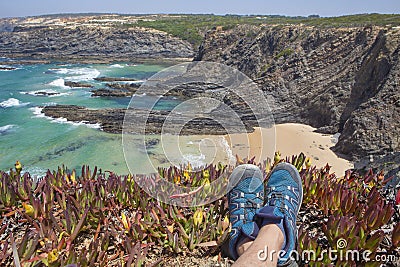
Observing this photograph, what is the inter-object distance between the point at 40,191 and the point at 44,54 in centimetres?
5850

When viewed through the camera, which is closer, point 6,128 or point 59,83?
point 6,128

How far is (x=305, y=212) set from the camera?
9.59 ft

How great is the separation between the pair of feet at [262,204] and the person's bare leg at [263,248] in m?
0.04

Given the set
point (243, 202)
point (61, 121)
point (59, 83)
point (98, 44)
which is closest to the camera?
→ point (243, 202)

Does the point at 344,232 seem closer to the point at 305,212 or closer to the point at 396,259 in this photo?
the point at 396,259

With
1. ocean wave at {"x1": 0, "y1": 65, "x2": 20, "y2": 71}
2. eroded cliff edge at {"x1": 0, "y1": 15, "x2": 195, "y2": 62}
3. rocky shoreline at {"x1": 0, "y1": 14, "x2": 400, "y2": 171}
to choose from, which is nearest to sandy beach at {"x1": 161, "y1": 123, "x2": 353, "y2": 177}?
rocky shoreline at {"x1": 0, "y1": 14, "x2": 400, "y2": 171}

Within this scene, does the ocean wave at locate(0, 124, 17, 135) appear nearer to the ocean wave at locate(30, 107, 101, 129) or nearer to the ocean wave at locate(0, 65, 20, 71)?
the ocean wave at locate(30, 107, 101, 129)

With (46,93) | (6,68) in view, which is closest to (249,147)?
(46,93)

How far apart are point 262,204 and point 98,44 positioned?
206ft

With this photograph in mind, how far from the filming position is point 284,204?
257 centimetres

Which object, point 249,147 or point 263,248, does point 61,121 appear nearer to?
point 249,147

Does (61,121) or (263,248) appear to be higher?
(263,248)

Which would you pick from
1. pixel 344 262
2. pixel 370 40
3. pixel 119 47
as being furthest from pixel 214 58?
pixel 344 262

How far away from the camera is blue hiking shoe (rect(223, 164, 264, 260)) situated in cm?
238
